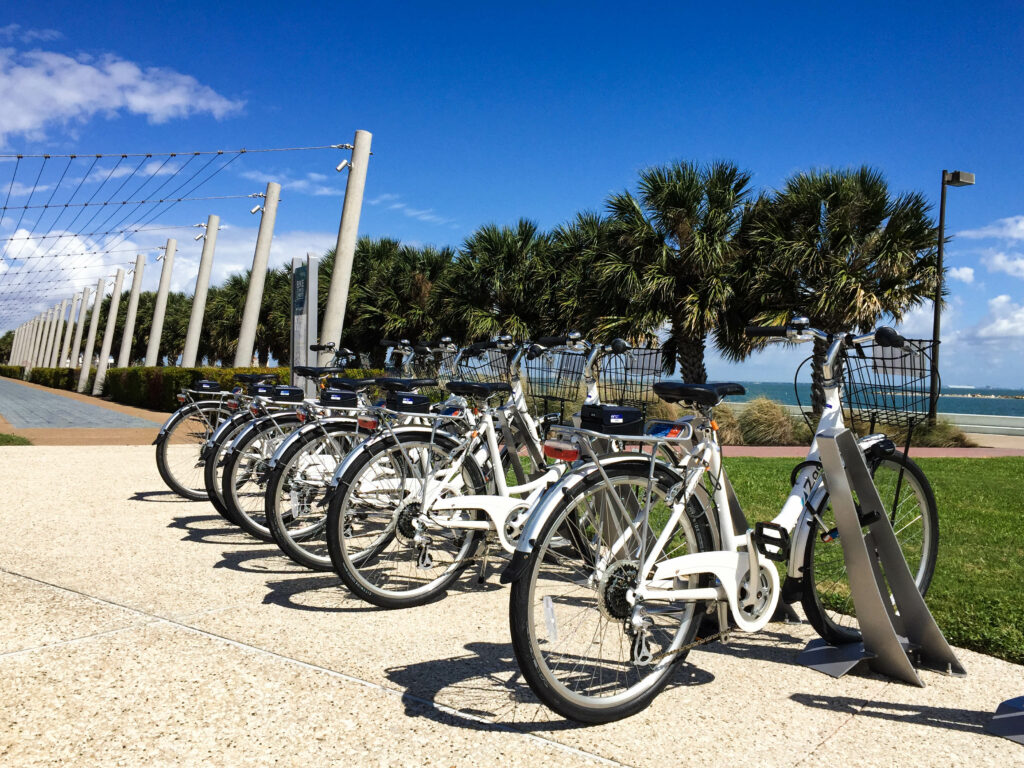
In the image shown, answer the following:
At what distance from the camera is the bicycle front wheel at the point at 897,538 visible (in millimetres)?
3287

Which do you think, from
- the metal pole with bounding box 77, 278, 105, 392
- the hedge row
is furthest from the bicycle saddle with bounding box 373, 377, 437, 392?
the metal pole with bounding box 77, 278, 105, 392

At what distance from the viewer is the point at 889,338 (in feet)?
10.1

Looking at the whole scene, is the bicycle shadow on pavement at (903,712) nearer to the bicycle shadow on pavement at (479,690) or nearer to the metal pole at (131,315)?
the bicycle shadow on pavement at (479,690)

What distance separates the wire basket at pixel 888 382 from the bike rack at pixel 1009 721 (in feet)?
3.47

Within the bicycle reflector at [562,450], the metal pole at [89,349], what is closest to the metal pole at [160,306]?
the metal pole at [89,349]

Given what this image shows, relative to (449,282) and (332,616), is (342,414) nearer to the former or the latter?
(332,616)

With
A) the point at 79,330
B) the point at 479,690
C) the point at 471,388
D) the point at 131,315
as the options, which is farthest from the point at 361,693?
the point at 79,330

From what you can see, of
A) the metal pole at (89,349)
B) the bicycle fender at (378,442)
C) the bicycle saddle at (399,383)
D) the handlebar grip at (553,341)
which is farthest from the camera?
the metal pole at (89,349)

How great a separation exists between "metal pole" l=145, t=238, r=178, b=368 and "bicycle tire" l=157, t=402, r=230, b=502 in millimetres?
22823

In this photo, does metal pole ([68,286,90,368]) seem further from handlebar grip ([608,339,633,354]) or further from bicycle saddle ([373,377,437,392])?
handlebar grip ([608,339,633,354])

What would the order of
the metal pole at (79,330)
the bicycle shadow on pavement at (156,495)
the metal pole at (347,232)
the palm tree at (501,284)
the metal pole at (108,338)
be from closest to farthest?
the bicycle shadow on pavement at (156,495)
the metal pole at (347,232)
the palm tree at (501,284)
the metal pole at (108,338)
the metal pole at (79,330)

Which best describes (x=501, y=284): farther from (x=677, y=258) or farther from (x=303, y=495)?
(x=303, y=495)

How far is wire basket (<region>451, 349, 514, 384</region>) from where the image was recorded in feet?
14.8

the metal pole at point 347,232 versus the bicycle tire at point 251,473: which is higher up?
the metal pole at point 347,232
